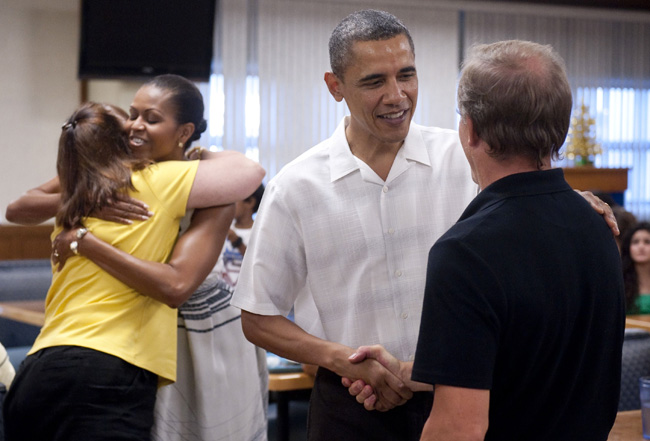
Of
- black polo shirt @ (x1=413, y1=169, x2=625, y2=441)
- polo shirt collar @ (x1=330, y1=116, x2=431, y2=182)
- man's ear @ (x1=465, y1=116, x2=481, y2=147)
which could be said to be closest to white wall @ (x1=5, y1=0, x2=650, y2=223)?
polo shirt collar @ (x1=330, y1=116, x2=431, y2=182)

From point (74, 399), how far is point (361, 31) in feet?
3.32

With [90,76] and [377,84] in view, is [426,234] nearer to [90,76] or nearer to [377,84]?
[377,84]

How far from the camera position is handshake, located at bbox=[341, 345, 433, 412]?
1.55 metres

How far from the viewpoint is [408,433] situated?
5.27 ft

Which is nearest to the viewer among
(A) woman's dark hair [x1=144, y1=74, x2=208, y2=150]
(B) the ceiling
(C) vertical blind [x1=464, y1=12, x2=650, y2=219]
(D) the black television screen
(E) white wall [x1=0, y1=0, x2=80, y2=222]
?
(A) woman's dark hair [x1=144, y1=74, x2=208, y2=150]

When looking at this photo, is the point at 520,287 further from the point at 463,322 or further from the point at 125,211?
the point at 125,211

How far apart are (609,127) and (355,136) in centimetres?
796

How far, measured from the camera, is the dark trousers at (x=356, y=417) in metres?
1.60

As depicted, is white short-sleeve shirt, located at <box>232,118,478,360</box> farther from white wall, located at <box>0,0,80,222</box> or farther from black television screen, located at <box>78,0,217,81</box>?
white wall, located at <box>0,0,80,222</box>

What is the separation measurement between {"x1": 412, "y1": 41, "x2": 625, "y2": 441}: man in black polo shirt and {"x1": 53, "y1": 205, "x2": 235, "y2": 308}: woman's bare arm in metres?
0.93

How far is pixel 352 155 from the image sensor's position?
171 cm

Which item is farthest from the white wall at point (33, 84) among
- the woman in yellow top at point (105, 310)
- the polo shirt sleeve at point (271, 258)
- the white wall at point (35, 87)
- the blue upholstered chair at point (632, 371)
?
the polo shirt sleeve at point (271, 258)

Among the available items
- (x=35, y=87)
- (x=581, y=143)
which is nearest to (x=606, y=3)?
(x=581, y=143)

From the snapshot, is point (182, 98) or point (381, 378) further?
point (182, 98)
